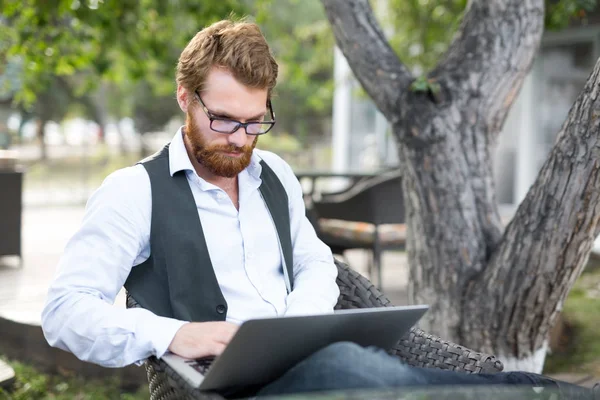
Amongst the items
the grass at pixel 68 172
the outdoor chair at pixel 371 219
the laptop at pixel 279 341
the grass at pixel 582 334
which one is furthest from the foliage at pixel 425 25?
the grass at pixel 68 172

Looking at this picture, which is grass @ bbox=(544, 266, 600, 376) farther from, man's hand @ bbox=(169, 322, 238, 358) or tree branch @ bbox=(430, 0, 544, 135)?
man's hand @ bbox=(169, 322, 238, 358)

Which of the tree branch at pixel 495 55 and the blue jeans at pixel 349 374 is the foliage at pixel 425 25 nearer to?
the tree branch at pixel 495 55

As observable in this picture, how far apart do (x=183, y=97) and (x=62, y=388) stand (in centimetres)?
210

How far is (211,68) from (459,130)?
4.54ft

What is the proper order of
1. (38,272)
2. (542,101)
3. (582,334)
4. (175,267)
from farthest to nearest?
(542,101), (38,272), (582,334), (175,267)

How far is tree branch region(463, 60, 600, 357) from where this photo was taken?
2.53 metres

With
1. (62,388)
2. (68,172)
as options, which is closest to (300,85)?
(68,172)

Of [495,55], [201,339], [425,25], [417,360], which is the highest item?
[425,25]

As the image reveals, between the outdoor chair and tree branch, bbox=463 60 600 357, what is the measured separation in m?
2.30

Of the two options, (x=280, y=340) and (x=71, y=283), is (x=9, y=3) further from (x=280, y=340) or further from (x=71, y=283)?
(x=280, y=340)

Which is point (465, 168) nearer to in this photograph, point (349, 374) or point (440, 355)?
point (440, 355)

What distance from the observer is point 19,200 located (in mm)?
6340

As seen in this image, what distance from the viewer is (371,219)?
543cm

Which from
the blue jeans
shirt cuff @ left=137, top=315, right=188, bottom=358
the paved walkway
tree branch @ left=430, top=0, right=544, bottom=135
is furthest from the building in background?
the blue jeans
